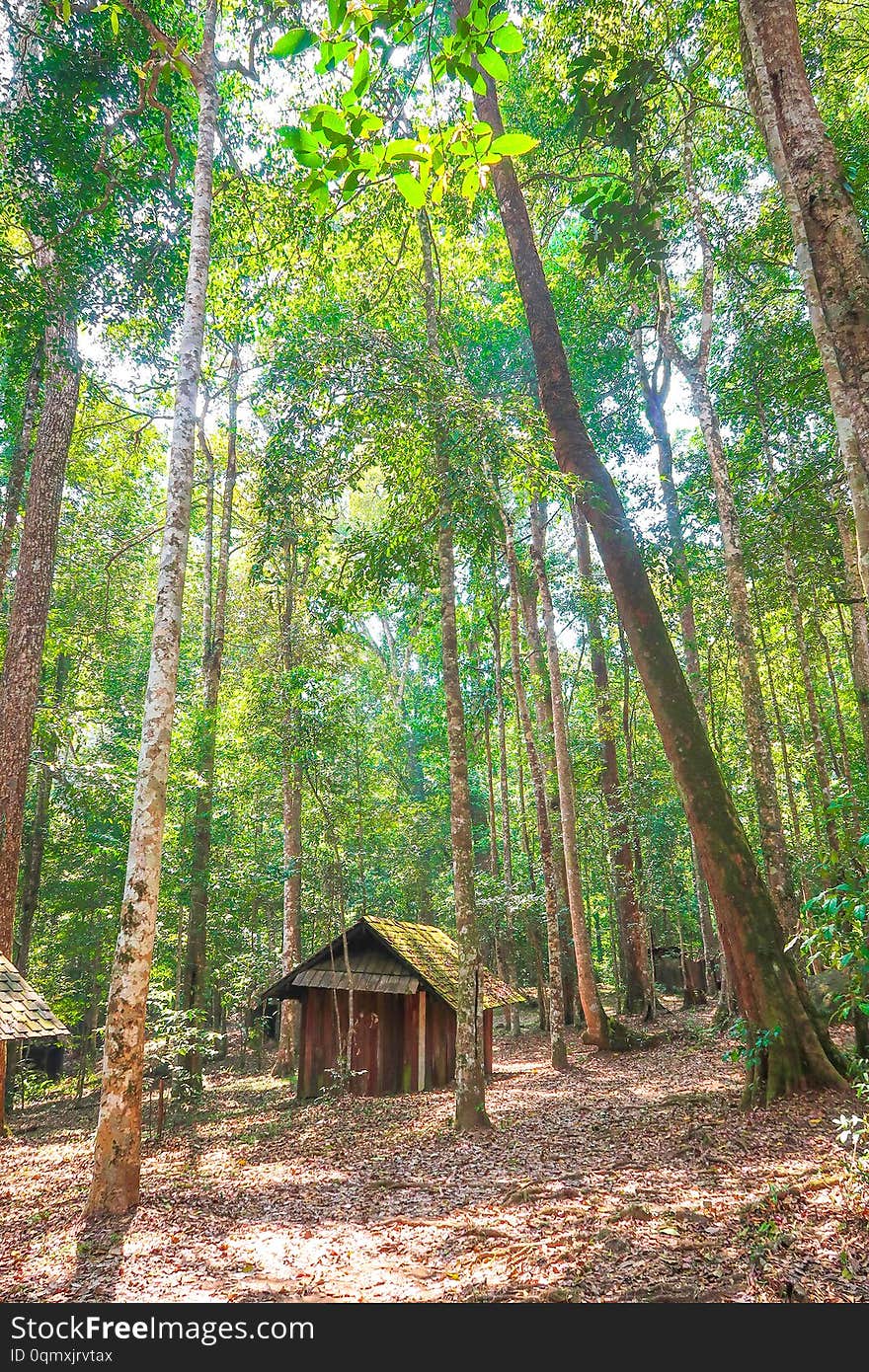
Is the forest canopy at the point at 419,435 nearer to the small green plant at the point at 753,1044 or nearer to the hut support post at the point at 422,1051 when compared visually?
the small green plant at the point at 753,1044

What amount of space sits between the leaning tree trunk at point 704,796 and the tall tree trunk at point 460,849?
6.08 feet

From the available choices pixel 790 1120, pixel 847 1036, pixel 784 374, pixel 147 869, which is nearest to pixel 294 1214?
pixel 147 869

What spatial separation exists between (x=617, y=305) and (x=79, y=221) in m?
11.8

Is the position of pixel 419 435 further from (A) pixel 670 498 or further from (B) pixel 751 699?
(A) pixel 670 498

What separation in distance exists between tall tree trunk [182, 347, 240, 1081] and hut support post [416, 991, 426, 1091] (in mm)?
4184

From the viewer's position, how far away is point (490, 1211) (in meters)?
5.77

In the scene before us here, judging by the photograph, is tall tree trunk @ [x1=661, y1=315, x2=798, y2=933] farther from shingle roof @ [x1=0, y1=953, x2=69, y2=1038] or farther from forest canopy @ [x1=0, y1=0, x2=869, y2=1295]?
shingle roof @ [x1=0, y1=953, x2=69, y2=1038]

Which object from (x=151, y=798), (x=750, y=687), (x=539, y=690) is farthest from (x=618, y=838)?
(x=151, y=798)

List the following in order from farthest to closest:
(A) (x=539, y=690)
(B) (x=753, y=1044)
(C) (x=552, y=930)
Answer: (A) (x=539, y=690), (C) (x=552, y=930), (B) (x=753, y=1044)

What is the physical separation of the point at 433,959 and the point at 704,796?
8269 millimetres

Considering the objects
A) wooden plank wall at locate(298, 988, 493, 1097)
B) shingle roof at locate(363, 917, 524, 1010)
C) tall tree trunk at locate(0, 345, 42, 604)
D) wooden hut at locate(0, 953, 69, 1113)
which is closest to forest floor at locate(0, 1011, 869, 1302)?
wooden hut at locate(0, 953, 69, 1113)

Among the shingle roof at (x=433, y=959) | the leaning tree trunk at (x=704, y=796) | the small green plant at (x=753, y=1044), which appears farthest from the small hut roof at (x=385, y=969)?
the leaning tree trunk at (x=704, y=796)
